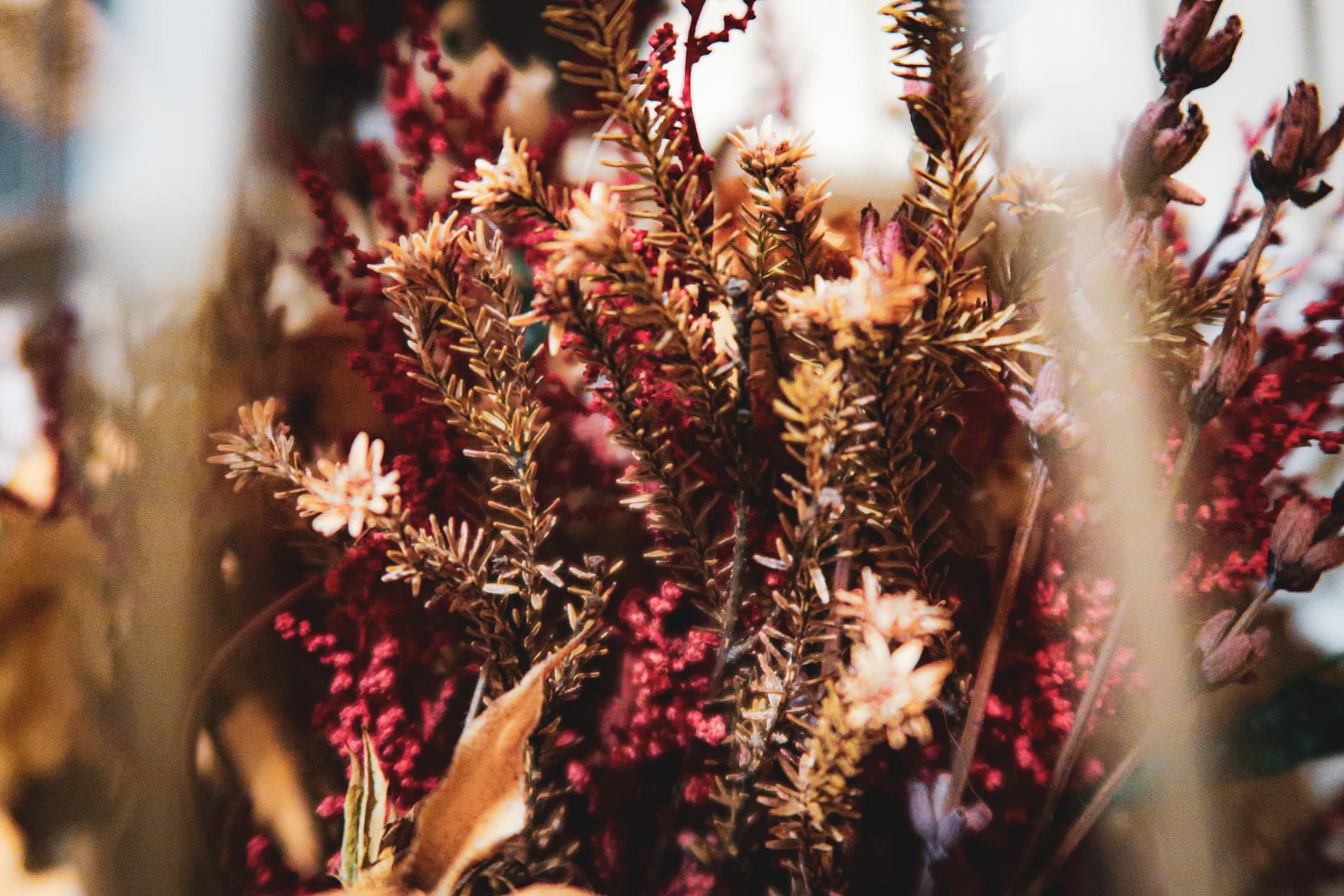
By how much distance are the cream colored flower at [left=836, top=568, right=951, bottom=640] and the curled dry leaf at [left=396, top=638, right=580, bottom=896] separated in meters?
0.12

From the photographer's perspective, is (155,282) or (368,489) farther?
(155,282)

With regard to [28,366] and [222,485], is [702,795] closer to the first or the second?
[222,485]

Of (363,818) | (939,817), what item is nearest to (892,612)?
(939,817)

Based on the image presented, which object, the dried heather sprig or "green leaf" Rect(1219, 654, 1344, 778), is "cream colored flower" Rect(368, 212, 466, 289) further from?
"green leaf" Rect(1219, 654, 1344, 778)

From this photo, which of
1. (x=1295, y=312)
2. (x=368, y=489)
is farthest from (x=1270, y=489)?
(x=368, y=489)

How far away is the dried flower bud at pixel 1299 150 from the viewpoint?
329mm

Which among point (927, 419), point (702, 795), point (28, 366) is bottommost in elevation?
point (702, 795)

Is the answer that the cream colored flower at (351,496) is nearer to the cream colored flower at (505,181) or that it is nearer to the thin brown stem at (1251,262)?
the cream colored flower at (505,181)

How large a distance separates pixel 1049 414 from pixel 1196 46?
160 mm

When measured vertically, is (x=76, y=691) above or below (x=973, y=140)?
below

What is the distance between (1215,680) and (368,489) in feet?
1.29

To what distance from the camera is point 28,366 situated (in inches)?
17.8

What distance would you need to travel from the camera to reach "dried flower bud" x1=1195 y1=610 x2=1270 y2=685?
1.15 ft

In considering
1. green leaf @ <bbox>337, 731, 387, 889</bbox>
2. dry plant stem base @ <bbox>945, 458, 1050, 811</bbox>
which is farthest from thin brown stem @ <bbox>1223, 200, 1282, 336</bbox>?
green leaf @ <bbox>337, 731, 387, 889</bbox>
